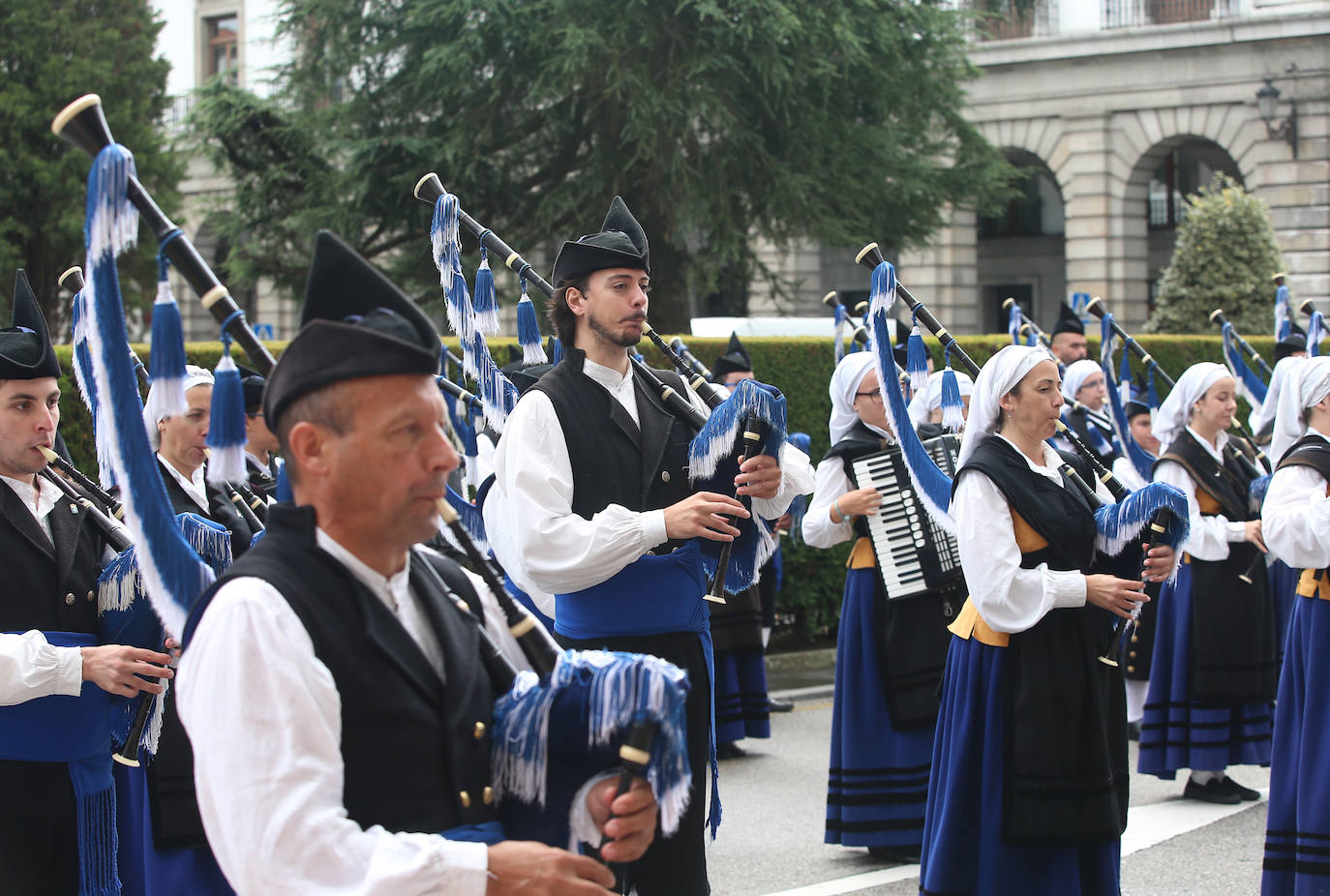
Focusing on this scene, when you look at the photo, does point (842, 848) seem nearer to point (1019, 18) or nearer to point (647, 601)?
point (647, 601)

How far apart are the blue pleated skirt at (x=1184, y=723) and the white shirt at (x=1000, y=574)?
3.01m

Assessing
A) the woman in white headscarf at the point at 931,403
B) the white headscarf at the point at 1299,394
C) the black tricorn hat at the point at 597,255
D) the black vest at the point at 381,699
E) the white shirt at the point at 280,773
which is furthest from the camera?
the woman in white headscarf at the point at 931,403

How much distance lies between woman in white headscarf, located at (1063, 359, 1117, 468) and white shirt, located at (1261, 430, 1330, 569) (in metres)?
3.96

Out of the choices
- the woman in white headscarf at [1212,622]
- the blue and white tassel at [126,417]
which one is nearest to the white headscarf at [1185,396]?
the woman in white headscarf at [1212,622]

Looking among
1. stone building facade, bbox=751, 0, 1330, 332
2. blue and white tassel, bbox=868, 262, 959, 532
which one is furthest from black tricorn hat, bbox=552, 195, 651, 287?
stone building facade, bbox=751, 0, 1330, 332

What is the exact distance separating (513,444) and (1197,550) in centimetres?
436

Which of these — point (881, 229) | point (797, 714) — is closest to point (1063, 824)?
point (797, 714)

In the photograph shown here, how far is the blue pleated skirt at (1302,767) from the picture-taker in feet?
16.0

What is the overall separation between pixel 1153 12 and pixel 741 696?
23.1 metres

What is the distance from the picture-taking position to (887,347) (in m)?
5.72

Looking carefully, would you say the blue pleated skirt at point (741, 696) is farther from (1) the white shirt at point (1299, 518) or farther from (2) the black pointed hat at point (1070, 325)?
(2) the black pointed hat at point (1070, 325)

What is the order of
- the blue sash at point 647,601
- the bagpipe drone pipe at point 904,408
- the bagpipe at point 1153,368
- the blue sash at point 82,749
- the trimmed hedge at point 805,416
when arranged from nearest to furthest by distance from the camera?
the blue sash at point 82,749 < the blue sash at point 647,601 < the bagpipe drone pipe at point 904,408 < the bagpipe at point 1153,368 < the trimmed hedge at point 805,416

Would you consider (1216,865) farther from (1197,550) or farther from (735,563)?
(735,563)

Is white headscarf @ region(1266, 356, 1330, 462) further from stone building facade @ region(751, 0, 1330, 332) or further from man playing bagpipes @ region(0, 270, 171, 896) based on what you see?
stone building facade @ region(751, 0, 1330, 332)
